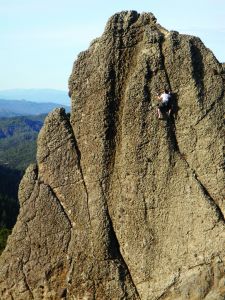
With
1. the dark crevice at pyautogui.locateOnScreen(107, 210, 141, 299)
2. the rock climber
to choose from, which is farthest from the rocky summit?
the rock climber

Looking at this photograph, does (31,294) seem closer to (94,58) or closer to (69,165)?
(69,165)

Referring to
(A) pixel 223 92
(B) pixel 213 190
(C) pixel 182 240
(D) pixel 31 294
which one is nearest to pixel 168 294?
(C) pixel 182 240

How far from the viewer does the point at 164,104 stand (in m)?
20.1

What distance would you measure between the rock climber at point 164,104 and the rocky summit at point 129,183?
0.29 meters

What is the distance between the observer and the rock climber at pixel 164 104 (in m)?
20.2

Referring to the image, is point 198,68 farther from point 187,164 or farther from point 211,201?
point 211,201

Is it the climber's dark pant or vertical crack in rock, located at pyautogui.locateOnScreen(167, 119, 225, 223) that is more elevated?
the climber's dark pant

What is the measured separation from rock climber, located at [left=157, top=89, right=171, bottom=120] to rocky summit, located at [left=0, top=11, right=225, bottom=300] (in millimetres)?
286

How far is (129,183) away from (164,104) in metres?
3.45

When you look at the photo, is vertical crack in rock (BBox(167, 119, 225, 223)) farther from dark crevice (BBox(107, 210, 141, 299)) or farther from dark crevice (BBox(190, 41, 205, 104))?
dark crevice (BBox(107, 210, 141, 299))

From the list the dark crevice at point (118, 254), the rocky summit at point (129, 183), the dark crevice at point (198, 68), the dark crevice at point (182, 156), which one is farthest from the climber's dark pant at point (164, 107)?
the dark crevice at point (118, 254)

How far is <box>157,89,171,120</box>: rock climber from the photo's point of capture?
66.2 feet

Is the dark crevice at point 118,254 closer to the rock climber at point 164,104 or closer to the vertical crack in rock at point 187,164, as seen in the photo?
the vertical crack in rock at point 187,164

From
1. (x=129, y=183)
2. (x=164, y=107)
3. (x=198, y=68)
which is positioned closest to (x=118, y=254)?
(x=129, y=183)
